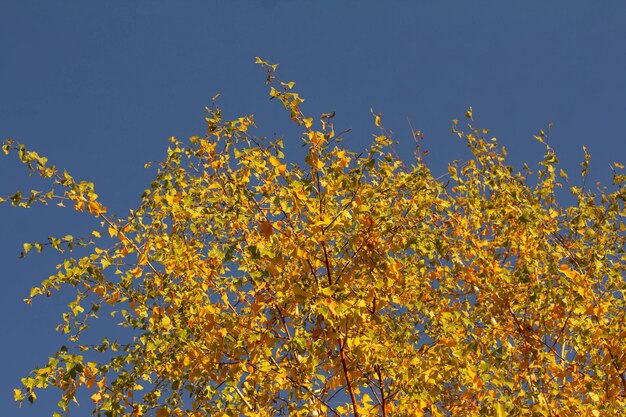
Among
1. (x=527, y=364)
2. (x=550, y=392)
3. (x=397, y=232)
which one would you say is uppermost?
(x=397, y=232)

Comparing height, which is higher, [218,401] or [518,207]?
[518,207]

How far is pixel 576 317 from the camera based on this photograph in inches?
221

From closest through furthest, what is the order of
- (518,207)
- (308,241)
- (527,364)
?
(308,241) < (527,364) < (518,207)

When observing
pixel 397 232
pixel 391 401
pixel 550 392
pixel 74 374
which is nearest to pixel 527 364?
pixel 550 392

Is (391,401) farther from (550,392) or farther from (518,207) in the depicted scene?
(518,207)

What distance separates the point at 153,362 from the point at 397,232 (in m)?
2.24

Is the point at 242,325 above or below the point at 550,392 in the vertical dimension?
above

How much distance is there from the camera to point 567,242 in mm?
6246

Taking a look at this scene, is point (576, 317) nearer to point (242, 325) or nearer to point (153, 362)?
point (242, 325)

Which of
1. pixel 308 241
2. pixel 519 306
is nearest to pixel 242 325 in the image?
pixel 308 241

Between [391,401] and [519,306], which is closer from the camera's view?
[391,401]

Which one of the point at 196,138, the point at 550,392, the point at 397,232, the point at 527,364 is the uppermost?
the point at 196,138

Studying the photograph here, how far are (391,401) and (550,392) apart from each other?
3.45 ft

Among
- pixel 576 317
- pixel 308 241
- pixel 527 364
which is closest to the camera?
pixel 308 241
